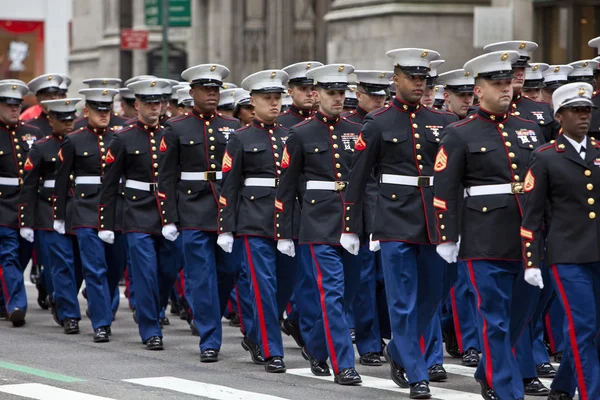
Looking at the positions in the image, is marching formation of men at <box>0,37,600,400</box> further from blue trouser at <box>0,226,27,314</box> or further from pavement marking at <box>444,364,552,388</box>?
pavement marking at <box>444,364,552,388</box>

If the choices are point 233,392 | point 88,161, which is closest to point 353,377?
point 233,392

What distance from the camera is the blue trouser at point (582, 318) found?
8.59m

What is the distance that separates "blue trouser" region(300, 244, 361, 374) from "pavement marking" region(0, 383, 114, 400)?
1.64m

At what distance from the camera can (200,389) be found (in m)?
10.2

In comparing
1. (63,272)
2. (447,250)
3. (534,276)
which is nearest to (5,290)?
(63,272)

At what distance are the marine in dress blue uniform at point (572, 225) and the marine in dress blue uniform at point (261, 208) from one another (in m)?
2.76

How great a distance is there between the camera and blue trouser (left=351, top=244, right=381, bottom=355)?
1159cm

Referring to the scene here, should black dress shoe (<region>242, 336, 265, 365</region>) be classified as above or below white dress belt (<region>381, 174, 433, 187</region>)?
below

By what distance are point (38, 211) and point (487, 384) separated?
6.38 metres

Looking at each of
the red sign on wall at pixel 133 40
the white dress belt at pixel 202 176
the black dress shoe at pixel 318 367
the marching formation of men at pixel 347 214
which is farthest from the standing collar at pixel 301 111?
the red sign on wall at pixel 133 40

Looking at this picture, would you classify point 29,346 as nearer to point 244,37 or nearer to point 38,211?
point 38,211

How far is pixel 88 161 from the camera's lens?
45.0ft

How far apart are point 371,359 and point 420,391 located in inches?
72.5

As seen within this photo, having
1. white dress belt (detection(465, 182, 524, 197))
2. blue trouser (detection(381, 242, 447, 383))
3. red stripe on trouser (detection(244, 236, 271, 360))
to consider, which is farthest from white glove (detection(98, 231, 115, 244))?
white dress belt (detection(465, 182, 524, 197))
